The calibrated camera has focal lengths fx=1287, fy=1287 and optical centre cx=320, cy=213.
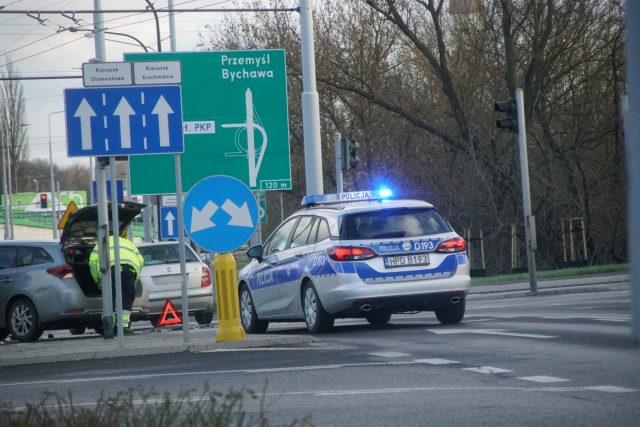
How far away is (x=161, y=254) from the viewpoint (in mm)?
22891

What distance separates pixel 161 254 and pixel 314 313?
748 centimetres

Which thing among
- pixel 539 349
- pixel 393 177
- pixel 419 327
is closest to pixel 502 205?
pixel 393 177

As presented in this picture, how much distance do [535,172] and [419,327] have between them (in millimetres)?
22557

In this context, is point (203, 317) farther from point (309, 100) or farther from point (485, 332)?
point (485, 332)

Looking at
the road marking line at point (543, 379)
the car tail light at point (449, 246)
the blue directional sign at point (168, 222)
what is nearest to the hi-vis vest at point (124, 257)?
the car tail light at point (449, 246)

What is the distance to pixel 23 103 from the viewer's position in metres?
96.2

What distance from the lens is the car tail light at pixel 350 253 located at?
15.5 metres

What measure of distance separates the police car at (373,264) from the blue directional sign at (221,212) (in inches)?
60.7

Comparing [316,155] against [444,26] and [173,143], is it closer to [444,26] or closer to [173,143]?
[173,143]

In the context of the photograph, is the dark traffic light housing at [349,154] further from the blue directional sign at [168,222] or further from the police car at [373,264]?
the police car at [373,264]

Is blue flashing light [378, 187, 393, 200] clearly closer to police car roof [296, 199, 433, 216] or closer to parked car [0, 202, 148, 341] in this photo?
police car roof [296, 199, 433, 216]

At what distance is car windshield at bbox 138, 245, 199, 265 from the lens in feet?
74.6

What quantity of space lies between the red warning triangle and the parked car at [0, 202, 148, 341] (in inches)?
89.9

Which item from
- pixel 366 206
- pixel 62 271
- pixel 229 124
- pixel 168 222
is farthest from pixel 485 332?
pixel 168 222
